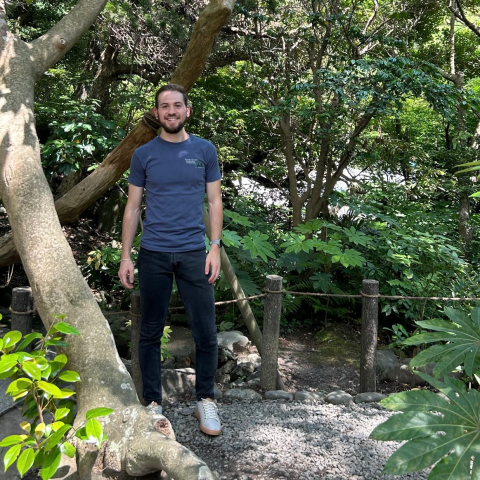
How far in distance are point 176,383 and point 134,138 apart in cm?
195

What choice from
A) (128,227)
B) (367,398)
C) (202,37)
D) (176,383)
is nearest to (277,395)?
(367,398)

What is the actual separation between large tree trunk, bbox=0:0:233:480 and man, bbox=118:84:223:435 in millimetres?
300

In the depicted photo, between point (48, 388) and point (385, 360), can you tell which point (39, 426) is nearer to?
point (48, 388)

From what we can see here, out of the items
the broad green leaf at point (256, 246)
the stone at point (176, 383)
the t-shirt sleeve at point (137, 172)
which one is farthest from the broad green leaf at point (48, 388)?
the broad green leaf at point (256, 246)

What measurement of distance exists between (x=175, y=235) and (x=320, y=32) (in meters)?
4.50

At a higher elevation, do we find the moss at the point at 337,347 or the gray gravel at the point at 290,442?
the gray gravel at the point at 290,442

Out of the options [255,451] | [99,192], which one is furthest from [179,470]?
[99,192]

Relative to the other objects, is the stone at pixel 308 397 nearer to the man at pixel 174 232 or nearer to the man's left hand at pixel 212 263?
the man at pixel 174 232

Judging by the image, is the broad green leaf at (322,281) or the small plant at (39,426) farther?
the broad green leaf at (322,281)

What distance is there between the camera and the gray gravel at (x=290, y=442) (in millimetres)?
2760

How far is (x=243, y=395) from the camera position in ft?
12.8

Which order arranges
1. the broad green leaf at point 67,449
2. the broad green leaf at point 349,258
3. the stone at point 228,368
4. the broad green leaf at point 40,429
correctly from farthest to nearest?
1. the broad green leaf at point 349,258
2. the stone at point 228,368
3. the broad green leaf at point 40,429
4. the broad green leaf at point 67,449

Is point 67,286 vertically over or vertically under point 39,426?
over

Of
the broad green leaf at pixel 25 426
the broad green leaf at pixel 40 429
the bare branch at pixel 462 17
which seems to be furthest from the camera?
the bare branch at pixel 462 17
